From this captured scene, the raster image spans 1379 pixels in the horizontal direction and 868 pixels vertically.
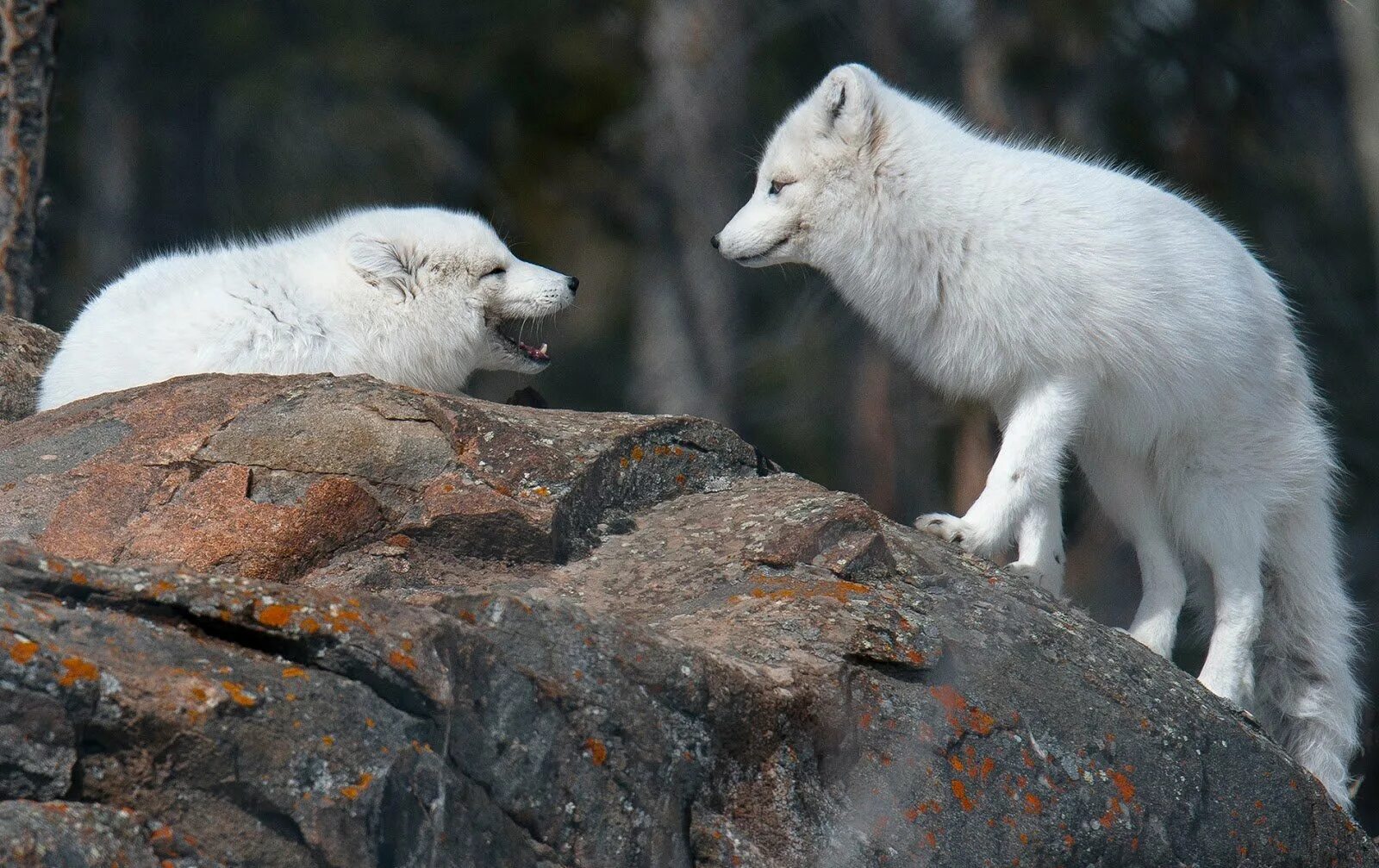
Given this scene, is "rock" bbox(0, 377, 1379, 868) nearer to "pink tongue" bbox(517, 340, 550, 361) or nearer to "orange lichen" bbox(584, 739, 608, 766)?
"orange lichen" bbox(584, 739, 608, 766)

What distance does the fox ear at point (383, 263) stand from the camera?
5.63 metres

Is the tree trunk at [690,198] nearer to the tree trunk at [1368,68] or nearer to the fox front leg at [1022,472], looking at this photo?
the tree trunk at [1368,68]

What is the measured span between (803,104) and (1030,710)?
107 inches

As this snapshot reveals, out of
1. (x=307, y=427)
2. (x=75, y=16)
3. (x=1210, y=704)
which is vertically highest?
(x=75, y=16)

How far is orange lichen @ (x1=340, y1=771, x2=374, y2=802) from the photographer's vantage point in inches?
123

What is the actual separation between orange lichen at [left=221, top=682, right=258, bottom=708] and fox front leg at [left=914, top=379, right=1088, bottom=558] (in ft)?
8.22

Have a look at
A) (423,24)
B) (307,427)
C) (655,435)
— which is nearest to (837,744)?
(655,435)

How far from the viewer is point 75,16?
55.8 feet

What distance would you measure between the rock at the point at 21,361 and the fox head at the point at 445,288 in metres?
1.31

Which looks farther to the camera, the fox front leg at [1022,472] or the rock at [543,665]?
the fox front leg at [1022,472]

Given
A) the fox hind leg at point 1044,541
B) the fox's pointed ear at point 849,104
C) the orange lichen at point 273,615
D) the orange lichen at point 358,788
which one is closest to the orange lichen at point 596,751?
the orange lichen at point 358,788

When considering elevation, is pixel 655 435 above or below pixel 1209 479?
above

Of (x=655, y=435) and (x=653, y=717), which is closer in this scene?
(x=653, y=717)

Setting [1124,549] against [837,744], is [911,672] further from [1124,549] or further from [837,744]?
[1124,549]
